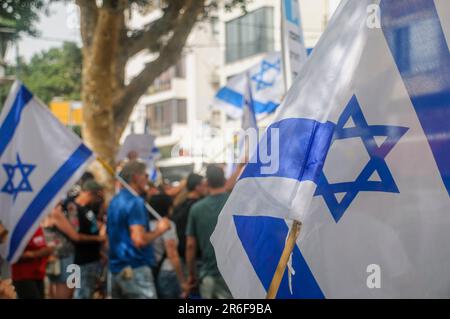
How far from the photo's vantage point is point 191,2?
11656 mm

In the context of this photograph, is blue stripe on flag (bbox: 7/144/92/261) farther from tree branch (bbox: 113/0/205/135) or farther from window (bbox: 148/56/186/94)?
window (bbox: 148/56/186/94)

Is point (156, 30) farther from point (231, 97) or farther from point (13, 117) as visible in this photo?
point (13, 117)

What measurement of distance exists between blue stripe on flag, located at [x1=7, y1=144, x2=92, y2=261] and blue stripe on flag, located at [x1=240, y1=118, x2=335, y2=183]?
3004 mm

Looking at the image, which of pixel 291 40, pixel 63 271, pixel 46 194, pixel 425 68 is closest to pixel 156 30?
pixel 63 271

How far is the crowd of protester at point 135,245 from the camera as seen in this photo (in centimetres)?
574

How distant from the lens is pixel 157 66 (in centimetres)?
1209

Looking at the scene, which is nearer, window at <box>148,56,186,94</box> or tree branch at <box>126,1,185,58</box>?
tree branch at <box>126,1,185,58</box>

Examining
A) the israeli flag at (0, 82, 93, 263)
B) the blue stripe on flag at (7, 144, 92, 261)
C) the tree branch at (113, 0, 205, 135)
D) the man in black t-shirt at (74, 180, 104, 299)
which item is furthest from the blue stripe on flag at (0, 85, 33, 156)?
the tree branch at (113, 0, 205, 135)

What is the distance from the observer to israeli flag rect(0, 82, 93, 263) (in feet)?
17.6

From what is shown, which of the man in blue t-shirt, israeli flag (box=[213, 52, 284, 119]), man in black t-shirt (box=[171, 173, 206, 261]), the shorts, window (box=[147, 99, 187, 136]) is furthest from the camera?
window (box=[147, 99, 187, 136])

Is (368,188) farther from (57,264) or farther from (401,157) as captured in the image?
(57,264)

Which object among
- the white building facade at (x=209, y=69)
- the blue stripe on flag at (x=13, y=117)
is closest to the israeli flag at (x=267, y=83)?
the blue stripe on flag at (x=13, y=117)

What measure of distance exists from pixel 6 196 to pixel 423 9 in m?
3.63

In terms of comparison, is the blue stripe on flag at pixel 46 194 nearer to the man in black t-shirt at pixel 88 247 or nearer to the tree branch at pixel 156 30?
the man in black t-shirt at pixel 88 247
